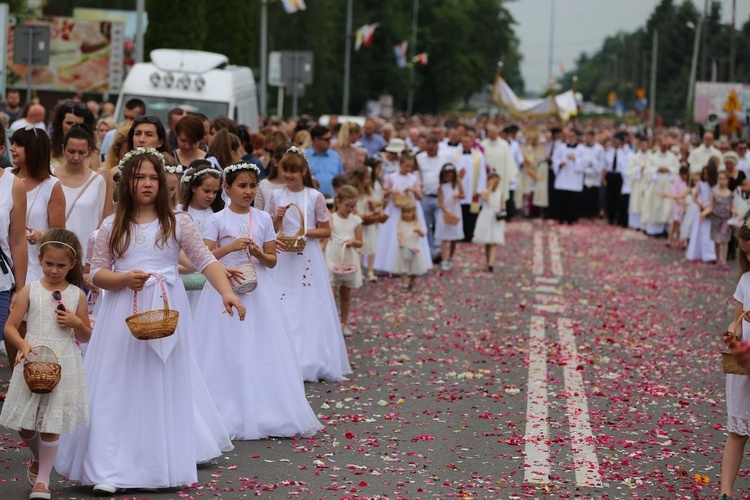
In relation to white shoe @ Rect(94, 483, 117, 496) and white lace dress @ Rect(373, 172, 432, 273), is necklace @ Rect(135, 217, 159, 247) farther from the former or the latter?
white lace dress @ Rect(373, 172, 432, 273)

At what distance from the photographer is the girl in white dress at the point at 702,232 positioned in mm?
22750

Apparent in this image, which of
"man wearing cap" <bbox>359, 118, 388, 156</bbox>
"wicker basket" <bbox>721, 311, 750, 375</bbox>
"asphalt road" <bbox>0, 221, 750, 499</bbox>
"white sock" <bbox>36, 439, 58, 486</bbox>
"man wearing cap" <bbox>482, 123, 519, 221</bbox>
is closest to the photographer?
"white sock" <bbox>36, 439, 58, 486</bbox>

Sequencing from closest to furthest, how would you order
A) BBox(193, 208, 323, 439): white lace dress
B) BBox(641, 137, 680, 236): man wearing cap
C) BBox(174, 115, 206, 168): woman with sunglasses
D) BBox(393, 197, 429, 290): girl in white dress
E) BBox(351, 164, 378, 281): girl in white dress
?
BBox(193, 208, 323, 439): white lace dress → BBox(174, 115, 206, 168): woman with sunglasses → BBox(351, 164, 378, 281): girl in white dress → BBox(393, 197, 429, 290): girl in white dress → BBox(641, 137, 680, 236): man wearing cap

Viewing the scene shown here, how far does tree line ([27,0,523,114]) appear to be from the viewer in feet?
128

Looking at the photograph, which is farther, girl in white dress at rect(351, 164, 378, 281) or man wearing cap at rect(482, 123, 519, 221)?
man wearing cap at rect(482, 123, 519, 221)

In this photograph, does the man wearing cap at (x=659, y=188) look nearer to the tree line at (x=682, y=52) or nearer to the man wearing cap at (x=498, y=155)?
the man wearing cap at (x=498, y=155)

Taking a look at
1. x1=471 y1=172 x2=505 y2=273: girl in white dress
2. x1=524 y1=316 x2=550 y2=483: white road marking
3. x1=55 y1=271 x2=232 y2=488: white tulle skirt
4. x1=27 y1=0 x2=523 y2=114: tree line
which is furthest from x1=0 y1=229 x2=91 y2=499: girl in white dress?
x1=27 y1=0 x2=523 y2=114: tree line

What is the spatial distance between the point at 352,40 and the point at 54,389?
7986 cm

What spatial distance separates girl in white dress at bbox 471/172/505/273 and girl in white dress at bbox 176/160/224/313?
1088 centimetres

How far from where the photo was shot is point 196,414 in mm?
8109

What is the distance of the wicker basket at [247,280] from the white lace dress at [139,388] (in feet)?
3.76

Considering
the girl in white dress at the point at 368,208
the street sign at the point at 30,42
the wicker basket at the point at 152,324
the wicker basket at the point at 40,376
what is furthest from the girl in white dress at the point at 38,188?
the street sign at the point at 30,42

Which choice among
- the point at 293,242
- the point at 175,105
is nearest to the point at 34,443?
the point at 293,242

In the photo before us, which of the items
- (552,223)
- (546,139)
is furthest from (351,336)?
(546,139)
